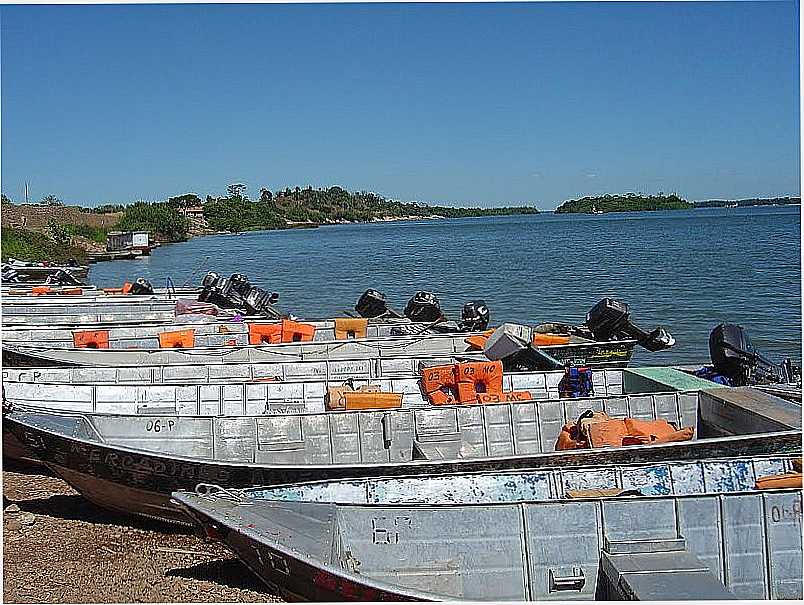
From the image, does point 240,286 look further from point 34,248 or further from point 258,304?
point 34,248

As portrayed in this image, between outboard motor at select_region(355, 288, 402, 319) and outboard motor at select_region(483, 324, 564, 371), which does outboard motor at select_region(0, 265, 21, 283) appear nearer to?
outboard motor at select_region(355, 288, 402, 319)

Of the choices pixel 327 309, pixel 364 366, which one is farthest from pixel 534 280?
pixel 364 366

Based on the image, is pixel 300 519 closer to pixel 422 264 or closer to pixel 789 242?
pixel 422 264

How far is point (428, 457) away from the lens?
8914 mm

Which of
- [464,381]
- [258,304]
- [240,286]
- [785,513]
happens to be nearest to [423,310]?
[258,304]

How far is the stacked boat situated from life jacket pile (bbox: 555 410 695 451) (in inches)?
1.1

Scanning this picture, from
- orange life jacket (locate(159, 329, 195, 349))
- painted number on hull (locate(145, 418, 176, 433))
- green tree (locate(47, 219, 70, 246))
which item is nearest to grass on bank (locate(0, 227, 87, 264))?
green tree (locate(47, 219, 70, 246))

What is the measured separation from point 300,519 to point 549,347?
11.5 meters

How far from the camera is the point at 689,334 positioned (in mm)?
29516

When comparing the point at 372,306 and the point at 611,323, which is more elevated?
the point at 372,306

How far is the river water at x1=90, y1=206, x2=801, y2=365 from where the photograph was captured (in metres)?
32.6

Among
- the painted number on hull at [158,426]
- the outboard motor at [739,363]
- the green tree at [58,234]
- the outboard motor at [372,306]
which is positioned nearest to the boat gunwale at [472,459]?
the painted number on hull at [158,426]

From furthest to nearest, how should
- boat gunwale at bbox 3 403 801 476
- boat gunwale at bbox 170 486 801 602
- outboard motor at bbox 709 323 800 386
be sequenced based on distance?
outboard motor at bbox 709 323 800 386 → boat gunwale at bbox 3 403 801 476 → boat gunwale at bbox 170 486 801 602

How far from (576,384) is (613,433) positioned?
8.74ft
